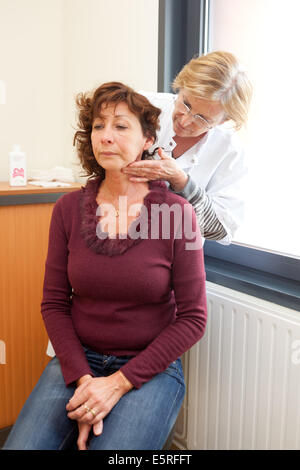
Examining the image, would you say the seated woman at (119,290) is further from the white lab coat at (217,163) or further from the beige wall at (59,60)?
the beige wall at (59,60)

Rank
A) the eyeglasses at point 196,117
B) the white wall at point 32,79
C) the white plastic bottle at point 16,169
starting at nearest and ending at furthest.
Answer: the eyeglasses at point 196,117, the white plastic bottle at point 16,169, the white wall at point 32,79

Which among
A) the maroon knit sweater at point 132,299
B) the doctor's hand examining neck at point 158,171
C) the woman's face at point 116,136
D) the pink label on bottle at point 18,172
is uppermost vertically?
the woman's face at point 116,136

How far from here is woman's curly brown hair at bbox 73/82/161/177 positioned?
1.23 m

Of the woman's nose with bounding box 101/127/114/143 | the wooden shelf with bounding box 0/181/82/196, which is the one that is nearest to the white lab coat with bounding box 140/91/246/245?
the woman's nose with bounding box 101/127/114/143

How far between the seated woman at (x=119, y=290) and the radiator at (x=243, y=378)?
0.24 meters

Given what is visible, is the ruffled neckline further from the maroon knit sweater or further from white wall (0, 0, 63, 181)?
white wall (0, 0, 63, 181)

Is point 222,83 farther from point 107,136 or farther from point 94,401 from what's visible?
point 94,401

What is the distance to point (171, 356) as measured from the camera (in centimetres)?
118

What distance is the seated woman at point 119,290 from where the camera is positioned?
1132mm

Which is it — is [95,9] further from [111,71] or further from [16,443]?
[16,443]

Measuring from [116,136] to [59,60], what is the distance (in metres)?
1.18

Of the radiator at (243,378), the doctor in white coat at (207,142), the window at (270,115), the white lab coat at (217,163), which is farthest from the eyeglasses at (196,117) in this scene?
the radiator at (243,378)
